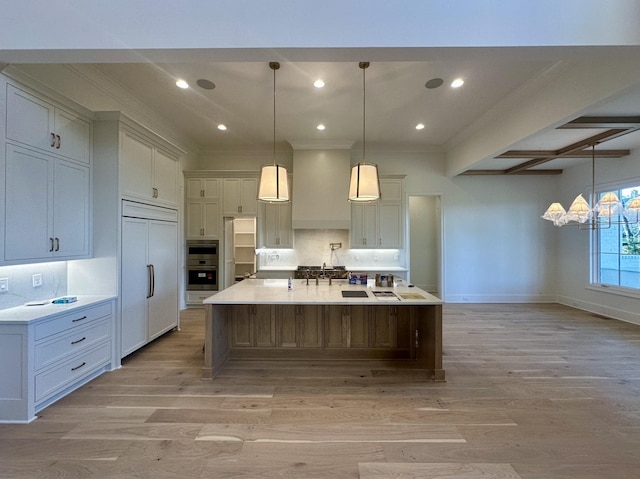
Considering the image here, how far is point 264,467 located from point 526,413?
82.6 inches

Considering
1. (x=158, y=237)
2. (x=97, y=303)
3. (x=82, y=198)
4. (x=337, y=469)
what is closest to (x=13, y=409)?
(x=97, y=303)

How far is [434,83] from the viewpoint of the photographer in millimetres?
3545

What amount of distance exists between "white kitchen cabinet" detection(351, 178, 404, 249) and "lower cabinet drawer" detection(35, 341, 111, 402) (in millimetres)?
4256

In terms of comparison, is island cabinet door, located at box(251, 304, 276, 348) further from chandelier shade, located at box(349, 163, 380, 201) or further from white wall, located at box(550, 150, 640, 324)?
white wall, located at box(550, 150, 640, 324)

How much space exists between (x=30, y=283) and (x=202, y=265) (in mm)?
3012

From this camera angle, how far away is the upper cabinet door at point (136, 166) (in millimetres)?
3262

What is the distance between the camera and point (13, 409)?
222cm

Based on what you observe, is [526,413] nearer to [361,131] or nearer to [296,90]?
[296,90]

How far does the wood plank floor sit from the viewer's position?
181 cm

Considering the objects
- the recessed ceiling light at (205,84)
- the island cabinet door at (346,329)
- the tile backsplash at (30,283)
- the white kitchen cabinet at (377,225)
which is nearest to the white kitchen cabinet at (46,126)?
the tile backsplash at (30,283)

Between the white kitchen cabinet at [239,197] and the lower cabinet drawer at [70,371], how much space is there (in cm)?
321

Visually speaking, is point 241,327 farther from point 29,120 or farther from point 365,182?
point 29,120

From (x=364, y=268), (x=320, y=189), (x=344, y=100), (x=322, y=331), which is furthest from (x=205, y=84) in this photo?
(x=364, y=268)

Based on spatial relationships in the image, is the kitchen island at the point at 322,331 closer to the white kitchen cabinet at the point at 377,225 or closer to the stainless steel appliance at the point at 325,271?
the stainless steel appliance at the point at 325,271
